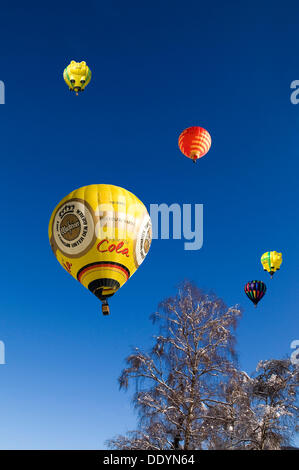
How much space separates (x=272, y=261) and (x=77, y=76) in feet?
58.8

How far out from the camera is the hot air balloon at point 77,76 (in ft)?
106

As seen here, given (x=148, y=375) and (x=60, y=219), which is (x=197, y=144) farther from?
(x=148, y=375)

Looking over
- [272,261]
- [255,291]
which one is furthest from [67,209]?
[272,261]

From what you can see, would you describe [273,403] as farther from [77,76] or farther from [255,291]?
[77,76]

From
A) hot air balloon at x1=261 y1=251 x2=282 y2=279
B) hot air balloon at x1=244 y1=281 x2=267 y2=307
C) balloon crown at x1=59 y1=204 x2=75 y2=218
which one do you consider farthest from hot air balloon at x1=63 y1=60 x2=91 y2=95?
hot air balloon at x1=261 y1=251 x2=282 y2=279

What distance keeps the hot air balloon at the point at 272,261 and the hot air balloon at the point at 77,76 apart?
55.5ft

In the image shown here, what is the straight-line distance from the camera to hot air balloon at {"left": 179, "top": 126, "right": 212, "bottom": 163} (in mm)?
24922

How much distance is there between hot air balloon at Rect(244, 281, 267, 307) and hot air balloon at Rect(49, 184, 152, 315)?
16.8m

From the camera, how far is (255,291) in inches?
1316

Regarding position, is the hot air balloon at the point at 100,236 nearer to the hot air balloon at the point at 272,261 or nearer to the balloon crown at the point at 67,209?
the balloon crown at the point at 67,209

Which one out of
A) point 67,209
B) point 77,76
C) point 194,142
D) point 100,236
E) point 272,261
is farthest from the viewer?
point 272,261

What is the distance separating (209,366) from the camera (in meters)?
17.9

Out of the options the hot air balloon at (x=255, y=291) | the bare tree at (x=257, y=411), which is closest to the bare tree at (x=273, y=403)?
the bare tree at (x=257, y=411)
